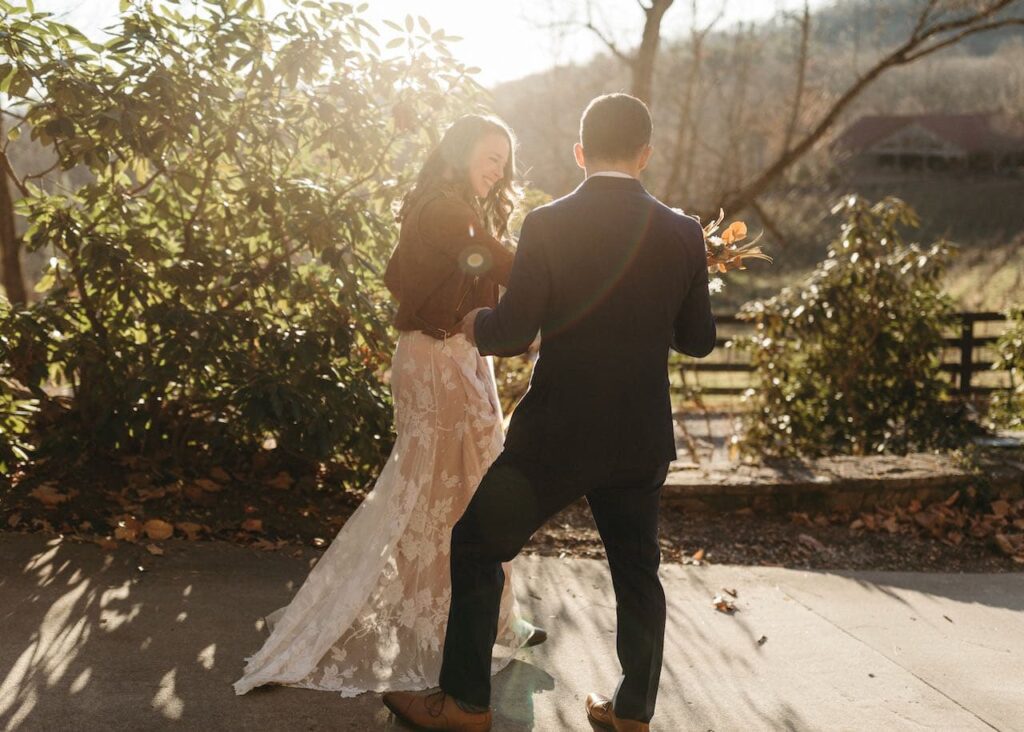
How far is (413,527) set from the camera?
378 cm

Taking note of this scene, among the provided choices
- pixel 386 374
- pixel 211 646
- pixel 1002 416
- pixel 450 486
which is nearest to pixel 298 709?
pixel 211 646

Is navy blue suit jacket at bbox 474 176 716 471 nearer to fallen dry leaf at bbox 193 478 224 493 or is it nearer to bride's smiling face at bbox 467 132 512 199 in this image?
bride's smiling face at bbox 467 132 512 199

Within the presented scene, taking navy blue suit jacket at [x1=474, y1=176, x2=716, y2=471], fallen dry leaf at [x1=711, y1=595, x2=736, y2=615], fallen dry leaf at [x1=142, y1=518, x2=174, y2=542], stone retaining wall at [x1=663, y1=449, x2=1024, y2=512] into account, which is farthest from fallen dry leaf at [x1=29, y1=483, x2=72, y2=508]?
stone retaining wall at [x1=663, y1=449, x2=1024, y2=512]

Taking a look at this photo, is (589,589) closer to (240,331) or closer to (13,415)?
(240,331)

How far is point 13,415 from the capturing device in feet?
16.2

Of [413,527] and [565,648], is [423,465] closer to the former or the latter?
[413,527]

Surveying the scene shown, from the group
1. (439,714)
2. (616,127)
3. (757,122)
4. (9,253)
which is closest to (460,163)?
(616,127)

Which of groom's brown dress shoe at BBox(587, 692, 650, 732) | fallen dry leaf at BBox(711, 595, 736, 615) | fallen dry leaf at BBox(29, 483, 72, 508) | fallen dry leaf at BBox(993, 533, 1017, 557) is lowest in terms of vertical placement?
fallen dry leaf at BBox(993, 533, 1017, 557)

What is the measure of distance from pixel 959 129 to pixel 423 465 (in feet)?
219

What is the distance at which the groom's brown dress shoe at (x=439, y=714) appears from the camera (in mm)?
3166

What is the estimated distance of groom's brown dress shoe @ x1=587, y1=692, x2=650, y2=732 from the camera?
10.4ft

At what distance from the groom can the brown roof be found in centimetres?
5564

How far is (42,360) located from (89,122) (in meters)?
1.21

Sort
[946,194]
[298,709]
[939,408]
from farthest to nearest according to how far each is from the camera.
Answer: [946,194]
[939,408]
[298,709]
